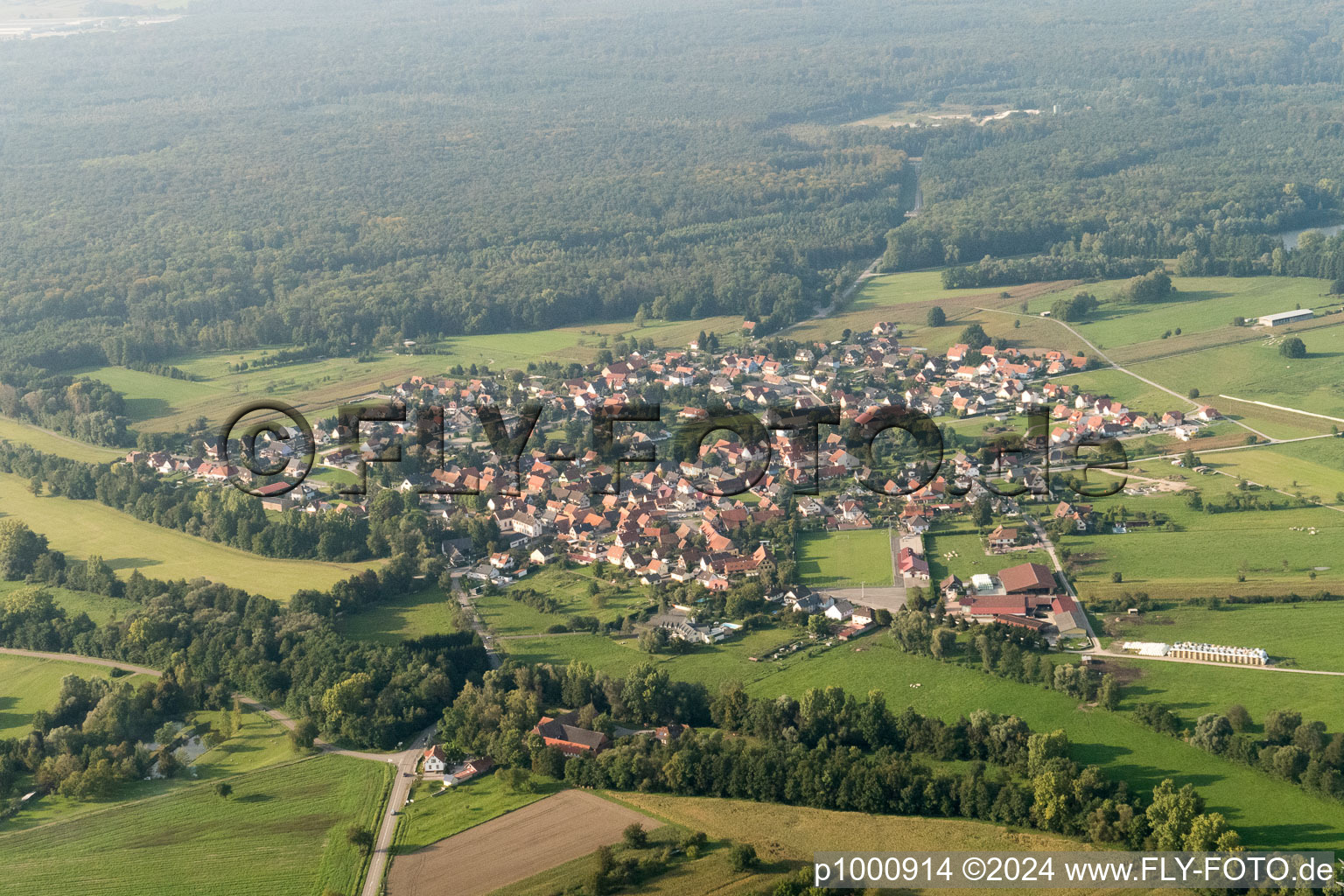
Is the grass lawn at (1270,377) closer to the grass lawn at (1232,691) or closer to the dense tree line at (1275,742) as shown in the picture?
the grass lawn at (1232,691)

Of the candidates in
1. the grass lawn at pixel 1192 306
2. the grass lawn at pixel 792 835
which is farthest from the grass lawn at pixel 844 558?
the grass lawn at pixel 1192 306

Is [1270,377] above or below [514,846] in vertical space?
above

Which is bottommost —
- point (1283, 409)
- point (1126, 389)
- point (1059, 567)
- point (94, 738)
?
point (94, 738)

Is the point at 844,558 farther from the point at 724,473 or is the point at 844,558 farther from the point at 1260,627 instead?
the point at 1260,627

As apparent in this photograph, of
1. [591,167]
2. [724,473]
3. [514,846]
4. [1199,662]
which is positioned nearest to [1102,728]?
[1199,662]

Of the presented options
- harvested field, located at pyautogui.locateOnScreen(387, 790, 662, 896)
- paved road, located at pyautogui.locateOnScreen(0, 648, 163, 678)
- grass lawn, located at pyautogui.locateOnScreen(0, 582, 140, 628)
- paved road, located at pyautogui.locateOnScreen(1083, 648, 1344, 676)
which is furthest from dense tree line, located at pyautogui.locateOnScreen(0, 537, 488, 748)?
Result: paved road, located at pyautogui.locateOnScreen(1083, 648, 1344, 676)

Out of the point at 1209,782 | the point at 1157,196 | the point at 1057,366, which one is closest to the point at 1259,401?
the point at 1057,366

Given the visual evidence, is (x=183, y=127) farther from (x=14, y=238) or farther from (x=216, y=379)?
(x=216, y=379)
